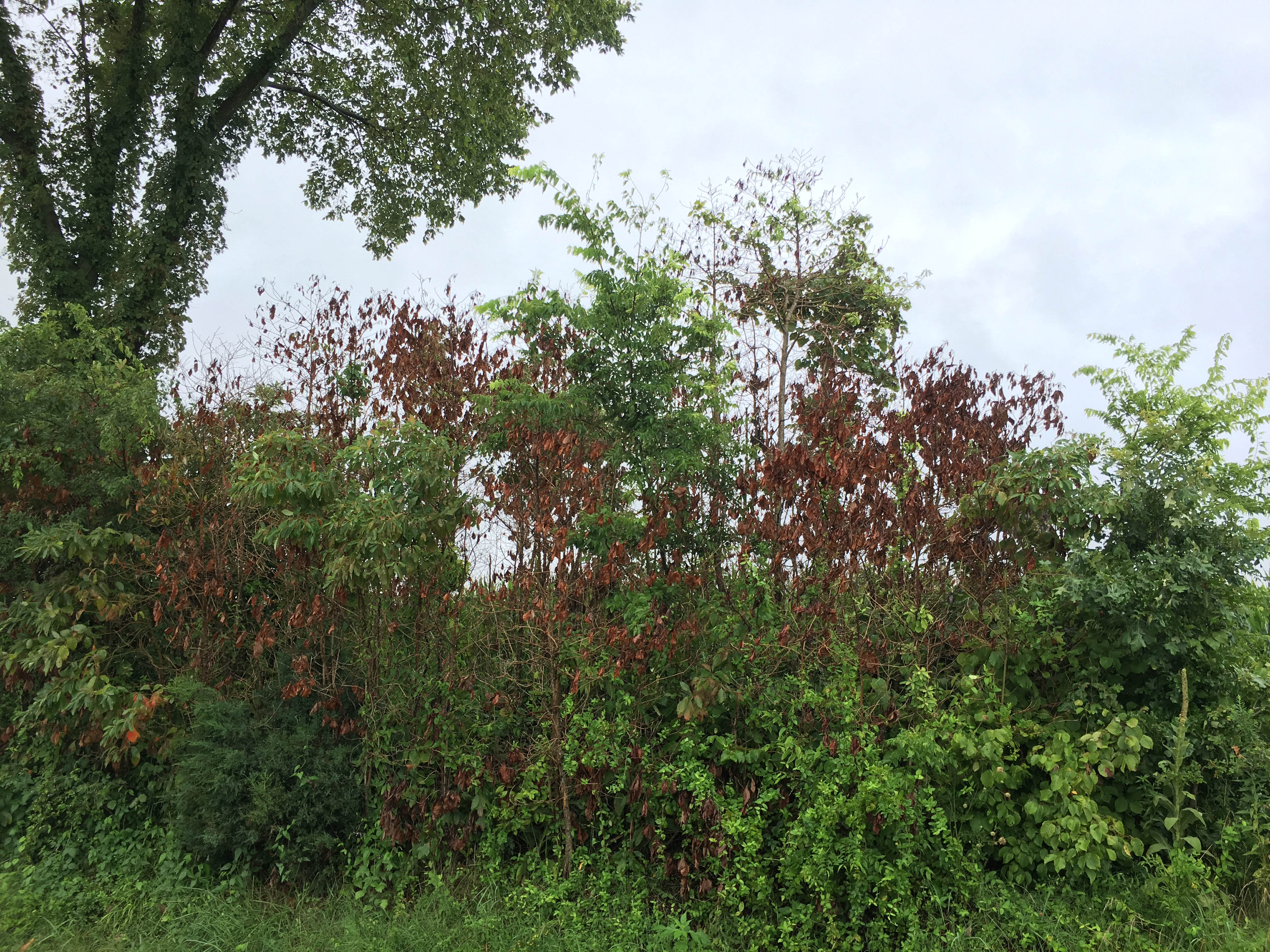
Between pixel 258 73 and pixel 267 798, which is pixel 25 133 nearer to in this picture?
pixel 258 73

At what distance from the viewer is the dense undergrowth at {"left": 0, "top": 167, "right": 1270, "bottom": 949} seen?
4.88 m

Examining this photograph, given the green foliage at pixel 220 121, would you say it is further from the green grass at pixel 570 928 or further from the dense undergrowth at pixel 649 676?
the green grass at pixel 570 928

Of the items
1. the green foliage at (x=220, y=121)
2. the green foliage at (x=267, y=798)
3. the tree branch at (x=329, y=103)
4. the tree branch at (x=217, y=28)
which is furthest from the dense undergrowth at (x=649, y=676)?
the tree branch at (x=329, y=103)

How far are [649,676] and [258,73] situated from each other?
12.0m

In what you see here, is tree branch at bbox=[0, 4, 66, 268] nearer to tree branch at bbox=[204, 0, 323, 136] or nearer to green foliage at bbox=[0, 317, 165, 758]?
tree branch at bbox=[204, 0, 323, 136]

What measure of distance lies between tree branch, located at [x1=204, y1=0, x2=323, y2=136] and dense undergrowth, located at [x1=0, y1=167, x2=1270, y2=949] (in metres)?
7.65

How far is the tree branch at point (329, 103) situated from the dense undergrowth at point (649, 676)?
921cm

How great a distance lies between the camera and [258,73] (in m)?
12.7

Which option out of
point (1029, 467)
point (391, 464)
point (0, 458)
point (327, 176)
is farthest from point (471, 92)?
point (1029, 467)

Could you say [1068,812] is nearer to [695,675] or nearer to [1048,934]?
[1048,934]

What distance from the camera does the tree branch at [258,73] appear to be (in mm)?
12469

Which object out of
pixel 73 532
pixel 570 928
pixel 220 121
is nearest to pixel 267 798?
pixel 570 928

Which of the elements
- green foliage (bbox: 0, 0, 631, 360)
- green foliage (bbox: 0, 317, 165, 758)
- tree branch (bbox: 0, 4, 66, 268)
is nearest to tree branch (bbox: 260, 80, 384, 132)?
green foliage (bbox: 0, 0, 631, 360)

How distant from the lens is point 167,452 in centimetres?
716
